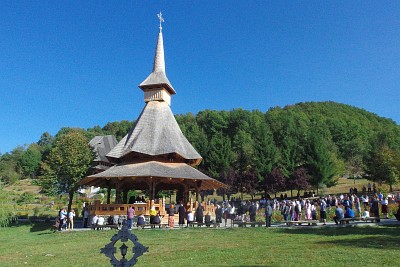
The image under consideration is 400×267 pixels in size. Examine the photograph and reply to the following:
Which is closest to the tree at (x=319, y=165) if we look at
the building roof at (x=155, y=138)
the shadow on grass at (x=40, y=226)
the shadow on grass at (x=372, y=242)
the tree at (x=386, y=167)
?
the tree at (x=386, y=167)

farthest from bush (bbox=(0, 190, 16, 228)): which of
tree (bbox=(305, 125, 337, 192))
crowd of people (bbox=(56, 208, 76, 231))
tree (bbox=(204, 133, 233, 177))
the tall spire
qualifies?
tree (bbox=(305, 125, 337, 192))

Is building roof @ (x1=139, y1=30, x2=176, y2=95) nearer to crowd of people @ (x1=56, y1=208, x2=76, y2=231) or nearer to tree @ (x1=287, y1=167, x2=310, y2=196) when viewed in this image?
crowd of people @ (x1=56, y1=208, x2=76, y2=231)

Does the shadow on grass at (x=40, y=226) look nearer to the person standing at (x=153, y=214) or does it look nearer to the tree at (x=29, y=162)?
the person standing at (x=153, y=214)

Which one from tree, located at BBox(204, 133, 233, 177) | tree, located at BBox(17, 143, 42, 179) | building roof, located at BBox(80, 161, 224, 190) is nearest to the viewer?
building roof, located at BBox(80, 161, 224, 190)

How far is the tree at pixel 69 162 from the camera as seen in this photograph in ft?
117

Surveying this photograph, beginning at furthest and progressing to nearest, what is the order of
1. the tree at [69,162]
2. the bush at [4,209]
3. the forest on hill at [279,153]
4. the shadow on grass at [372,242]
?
the forest on hill at [279,153] < the tree at [69,162] < the bush at [4,209] < the shadow on grass at [372,242]

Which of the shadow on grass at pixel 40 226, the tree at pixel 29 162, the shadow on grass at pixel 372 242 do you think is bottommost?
the shadow on grass at pixel 40 226

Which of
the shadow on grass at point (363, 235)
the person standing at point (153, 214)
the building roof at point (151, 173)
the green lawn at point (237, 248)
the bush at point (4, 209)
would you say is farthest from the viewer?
the building roof at point (151, 173)

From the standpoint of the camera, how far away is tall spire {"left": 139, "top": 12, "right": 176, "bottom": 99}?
3434 centimetres

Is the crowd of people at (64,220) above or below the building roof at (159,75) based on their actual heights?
below

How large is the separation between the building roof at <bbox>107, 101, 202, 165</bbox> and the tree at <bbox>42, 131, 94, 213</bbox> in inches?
290

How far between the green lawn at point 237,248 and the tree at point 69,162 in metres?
16.9

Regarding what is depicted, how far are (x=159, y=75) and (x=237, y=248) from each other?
25.2 meters

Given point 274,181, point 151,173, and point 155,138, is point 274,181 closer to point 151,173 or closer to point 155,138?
point 155,138
